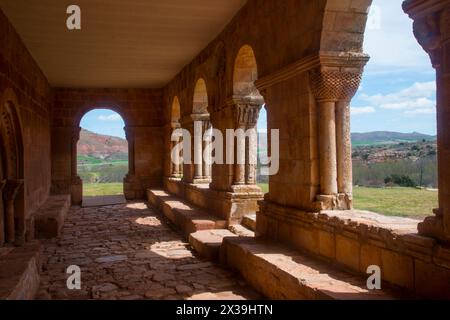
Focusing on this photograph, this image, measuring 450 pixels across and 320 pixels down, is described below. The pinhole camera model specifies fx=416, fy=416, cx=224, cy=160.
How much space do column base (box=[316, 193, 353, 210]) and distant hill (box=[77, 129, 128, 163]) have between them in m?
40.1

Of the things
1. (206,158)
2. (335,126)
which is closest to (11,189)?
(206,158)

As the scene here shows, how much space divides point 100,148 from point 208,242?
1655 inches

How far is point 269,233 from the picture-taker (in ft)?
17.2

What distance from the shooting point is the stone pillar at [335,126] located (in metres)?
4.07

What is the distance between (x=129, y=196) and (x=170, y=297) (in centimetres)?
995

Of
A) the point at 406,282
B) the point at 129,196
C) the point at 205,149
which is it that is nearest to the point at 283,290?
the point at 406,282

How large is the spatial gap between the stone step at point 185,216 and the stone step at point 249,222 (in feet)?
1.20

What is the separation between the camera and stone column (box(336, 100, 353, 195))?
417 centimetres

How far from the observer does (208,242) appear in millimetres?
5965

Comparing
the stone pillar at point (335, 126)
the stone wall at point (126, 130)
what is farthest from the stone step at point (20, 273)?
the stone wall at point (126, 130)

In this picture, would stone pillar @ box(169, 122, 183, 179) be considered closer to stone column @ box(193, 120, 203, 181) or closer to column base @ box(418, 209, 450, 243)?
stone column @ box(193, 120, 203, 181)

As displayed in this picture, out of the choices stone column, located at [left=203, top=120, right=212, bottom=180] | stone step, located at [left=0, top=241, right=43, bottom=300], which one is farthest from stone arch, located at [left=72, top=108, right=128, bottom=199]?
stone step, located at [left=0, top=241, right=43, bottom=300]

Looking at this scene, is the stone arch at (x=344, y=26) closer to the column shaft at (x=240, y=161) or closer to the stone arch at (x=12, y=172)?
the column shaft at (x=240, y=161)
